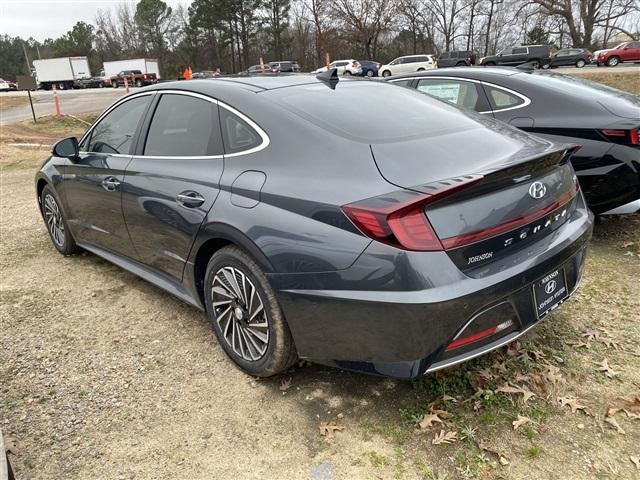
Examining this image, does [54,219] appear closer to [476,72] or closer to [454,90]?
[454,90]

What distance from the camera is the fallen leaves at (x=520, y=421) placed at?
2367 mm

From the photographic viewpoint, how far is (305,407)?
262 cm

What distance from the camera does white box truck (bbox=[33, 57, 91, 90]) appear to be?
54438mm

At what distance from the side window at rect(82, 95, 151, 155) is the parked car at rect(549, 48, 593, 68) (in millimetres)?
38629

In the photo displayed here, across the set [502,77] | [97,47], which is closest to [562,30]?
[502,77]

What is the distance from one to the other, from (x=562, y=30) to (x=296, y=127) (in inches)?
2542

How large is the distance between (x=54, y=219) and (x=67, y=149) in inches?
40.8

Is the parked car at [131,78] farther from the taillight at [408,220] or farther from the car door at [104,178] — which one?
the taillight at [408,220]

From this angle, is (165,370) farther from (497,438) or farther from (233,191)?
(497,438)

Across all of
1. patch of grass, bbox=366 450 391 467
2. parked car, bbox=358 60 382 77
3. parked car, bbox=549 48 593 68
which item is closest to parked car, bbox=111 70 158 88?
parked car, bbox=358 60 382 77

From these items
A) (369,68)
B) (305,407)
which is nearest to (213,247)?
(305,407)

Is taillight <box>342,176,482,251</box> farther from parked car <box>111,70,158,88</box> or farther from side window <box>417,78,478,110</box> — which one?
parked car <box>111,70,158,88</box>

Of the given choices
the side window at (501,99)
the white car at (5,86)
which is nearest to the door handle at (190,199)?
the side window at (501,99)

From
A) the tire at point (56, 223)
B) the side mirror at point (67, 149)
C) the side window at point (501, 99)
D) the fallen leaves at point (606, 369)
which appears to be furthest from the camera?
the tire at point (56, 223)
